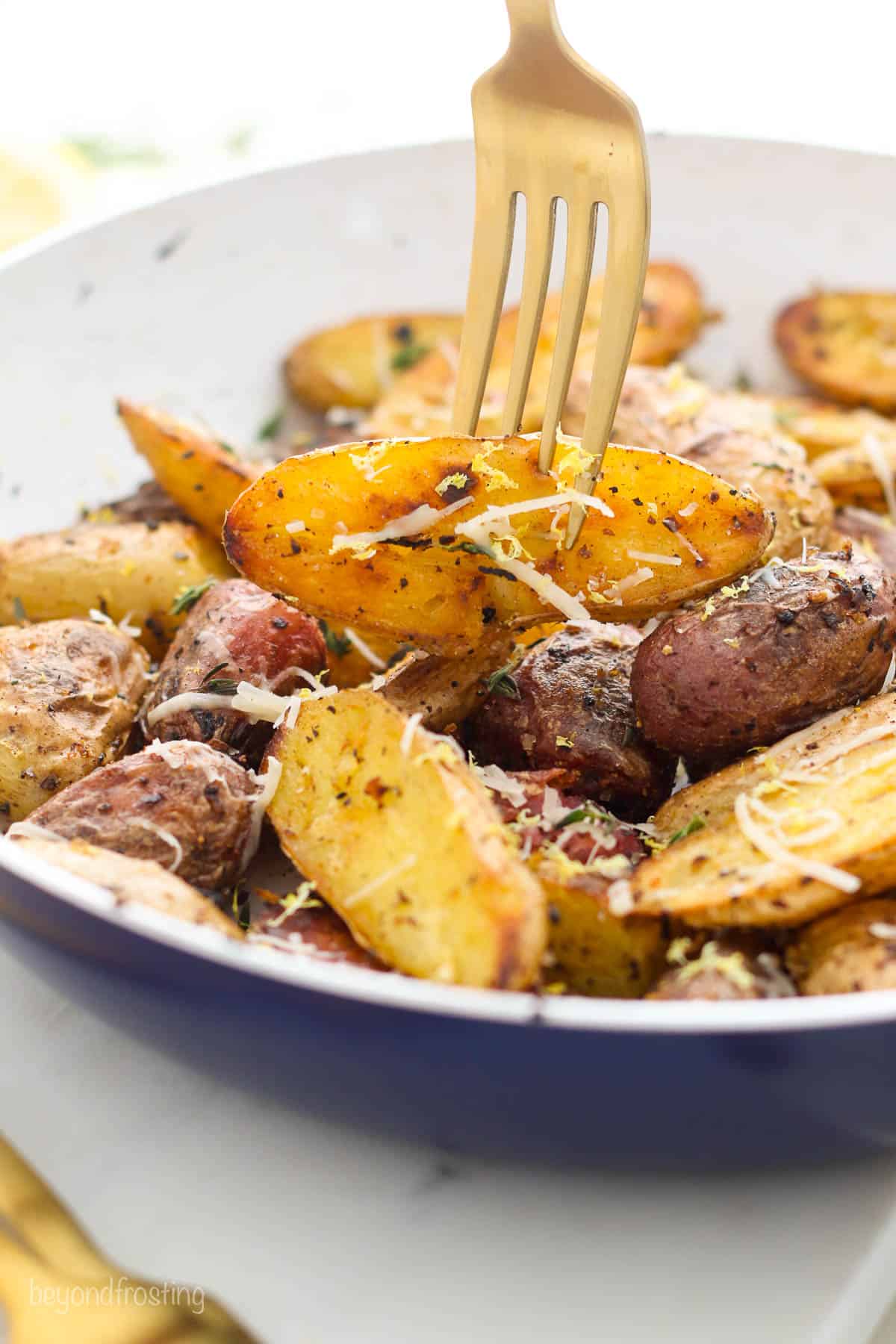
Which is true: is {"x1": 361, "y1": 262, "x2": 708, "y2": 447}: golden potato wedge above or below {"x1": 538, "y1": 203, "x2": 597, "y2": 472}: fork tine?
below

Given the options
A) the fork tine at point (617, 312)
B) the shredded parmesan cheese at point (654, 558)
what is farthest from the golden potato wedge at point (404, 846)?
the fork tine at point (617, 312)

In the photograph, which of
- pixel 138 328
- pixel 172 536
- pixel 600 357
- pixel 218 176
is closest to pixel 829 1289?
pixel 600 357

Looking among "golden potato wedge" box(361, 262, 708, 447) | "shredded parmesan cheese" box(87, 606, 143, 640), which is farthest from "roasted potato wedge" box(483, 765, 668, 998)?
"golden potato wedge" box(361, 262, 708, 447)

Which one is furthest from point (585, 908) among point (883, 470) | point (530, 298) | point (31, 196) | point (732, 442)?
point (31, 196)

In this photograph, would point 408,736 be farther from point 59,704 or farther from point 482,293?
point 482,293

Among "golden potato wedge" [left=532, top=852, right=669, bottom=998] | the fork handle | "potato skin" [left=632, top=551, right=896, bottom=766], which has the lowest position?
"golden potato wedge" [left=532, top=852, right=669, bottom=998]

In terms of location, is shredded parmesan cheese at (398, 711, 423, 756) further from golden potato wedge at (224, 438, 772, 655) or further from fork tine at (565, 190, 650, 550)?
fork tine at (565, 190, 650, 550)
